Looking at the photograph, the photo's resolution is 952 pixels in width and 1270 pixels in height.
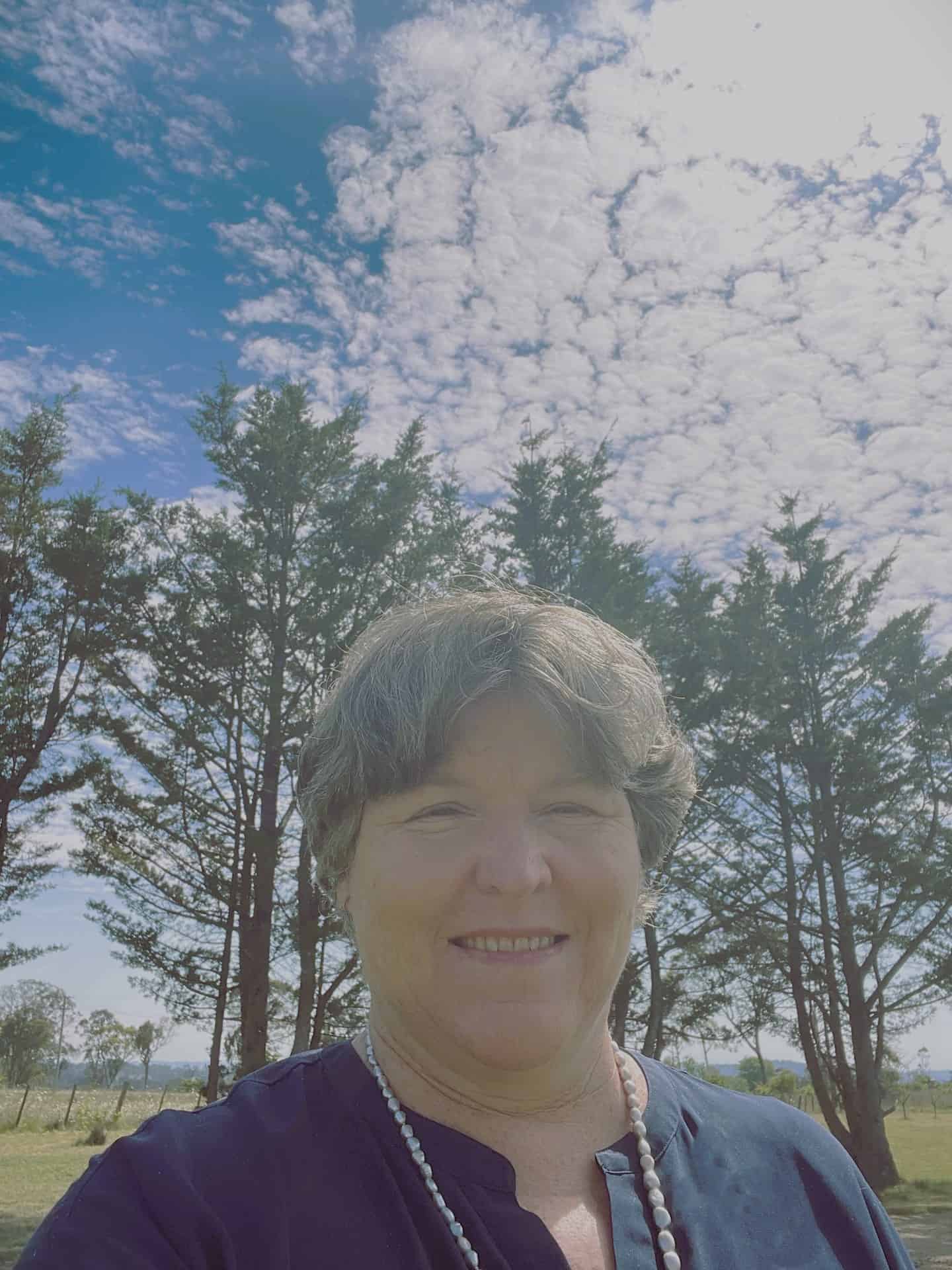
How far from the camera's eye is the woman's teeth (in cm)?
120

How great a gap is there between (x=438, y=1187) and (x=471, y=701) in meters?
0.64

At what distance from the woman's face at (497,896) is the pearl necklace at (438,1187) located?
0.08m

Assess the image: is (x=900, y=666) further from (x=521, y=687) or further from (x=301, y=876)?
(x=521, y=687)

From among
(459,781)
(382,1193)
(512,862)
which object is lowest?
(382,1193)

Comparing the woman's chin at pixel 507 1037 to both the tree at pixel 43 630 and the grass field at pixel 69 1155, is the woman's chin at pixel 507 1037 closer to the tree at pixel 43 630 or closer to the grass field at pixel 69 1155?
the grass field at pixel 69 1155

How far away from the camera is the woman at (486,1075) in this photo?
1.03 m

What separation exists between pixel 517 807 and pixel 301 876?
11.7 metres

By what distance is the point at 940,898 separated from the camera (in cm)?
1454

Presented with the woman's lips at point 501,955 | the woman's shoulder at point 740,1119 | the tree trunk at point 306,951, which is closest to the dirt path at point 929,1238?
the tree trunk at point 306,951

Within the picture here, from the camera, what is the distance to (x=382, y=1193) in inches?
42.4

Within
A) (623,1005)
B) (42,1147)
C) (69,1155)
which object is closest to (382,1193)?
(623,1005)

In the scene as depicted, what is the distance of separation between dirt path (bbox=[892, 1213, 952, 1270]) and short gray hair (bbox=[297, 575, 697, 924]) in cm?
928

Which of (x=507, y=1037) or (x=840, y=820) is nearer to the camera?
(x=507, y=1037)

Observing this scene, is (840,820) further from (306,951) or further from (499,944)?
(499,944)
